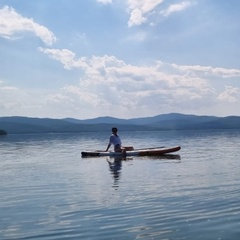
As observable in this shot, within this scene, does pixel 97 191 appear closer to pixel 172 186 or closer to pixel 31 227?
pixel 172 186

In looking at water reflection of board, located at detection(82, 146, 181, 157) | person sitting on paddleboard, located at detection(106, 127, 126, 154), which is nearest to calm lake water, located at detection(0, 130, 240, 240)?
person sitting on paddleboard, located at detection(106, 127, 126, 154)

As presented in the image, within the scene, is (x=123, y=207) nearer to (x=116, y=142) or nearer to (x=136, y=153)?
(x=116, y=142)

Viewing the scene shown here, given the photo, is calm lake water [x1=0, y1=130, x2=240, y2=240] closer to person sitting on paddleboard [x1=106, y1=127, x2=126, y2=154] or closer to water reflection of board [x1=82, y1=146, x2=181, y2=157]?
person sitting on paddleboard [x1=106, y1=127, x2=126, y2=154]

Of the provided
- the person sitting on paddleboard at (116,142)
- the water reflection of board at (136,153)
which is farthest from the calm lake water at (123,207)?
the water reflection of board at (136,153)

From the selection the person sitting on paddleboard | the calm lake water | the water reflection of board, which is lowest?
the calm lake water

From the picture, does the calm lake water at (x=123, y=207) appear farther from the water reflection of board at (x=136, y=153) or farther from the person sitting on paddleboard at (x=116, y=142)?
the water reflection of board at (x=136, y=153)

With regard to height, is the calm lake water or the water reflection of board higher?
the water reflection of board

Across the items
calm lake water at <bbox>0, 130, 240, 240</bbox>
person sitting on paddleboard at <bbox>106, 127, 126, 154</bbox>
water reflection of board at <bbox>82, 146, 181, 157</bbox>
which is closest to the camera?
calm lake water at <bbox>0, 130, 240, 240</bbox>

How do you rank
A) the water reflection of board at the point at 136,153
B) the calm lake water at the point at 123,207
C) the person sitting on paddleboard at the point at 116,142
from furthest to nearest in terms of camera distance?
the water reflection of board at the point at 136,153
the person sitting on paddleboard at the point at 116,142
the calm lake water at the point at 123,207

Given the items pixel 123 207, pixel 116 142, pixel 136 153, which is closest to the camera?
pixel 123 207

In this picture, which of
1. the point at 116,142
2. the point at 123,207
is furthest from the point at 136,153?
the point at 123,207

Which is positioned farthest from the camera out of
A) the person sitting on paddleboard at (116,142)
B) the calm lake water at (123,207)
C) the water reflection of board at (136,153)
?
the water reflection of board at (136,153)

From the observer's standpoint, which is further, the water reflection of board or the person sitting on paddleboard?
the water reflection of board

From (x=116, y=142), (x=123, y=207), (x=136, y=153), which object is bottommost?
(x=123, y=207)
